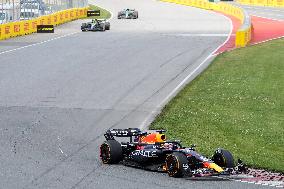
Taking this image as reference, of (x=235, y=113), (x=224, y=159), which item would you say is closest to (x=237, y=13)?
(x=235, y=113)

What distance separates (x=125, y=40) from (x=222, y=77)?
752 inches

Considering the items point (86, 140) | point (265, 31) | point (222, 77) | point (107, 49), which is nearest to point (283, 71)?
point (222, 77)

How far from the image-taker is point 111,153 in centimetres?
1539

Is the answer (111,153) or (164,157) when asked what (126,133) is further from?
(164,157)

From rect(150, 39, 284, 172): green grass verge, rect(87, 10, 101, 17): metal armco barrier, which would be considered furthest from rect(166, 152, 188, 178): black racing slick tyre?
rect(87, 10, 101, 17): metal armco barrier

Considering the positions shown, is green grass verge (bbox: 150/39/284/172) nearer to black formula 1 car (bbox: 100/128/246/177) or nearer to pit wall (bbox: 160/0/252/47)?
black formula 1 car (bbox: 100/128/246/177)

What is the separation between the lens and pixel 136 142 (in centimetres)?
1580

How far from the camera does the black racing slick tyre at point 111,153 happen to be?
1542 centimetres

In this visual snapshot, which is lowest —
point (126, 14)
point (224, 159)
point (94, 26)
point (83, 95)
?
point (126, 14)

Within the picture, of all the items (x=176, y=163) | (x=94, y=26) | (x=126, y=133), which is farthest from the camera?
(x=94, y=26)

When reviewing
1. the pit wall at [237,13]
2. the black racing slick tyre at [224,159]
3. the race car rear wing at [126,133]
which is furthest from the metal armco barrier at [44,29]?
the black racing slick tyre at [224,159]

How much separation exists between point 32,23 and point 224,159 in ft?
147

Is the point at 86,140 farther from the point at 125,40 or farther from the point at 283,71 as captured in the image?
the point at 125,40

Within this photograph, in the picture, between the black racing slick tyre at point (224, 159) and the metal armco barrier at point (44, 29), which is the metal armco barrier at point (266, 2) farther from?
the black racing slick tyre at point (224, 159)
